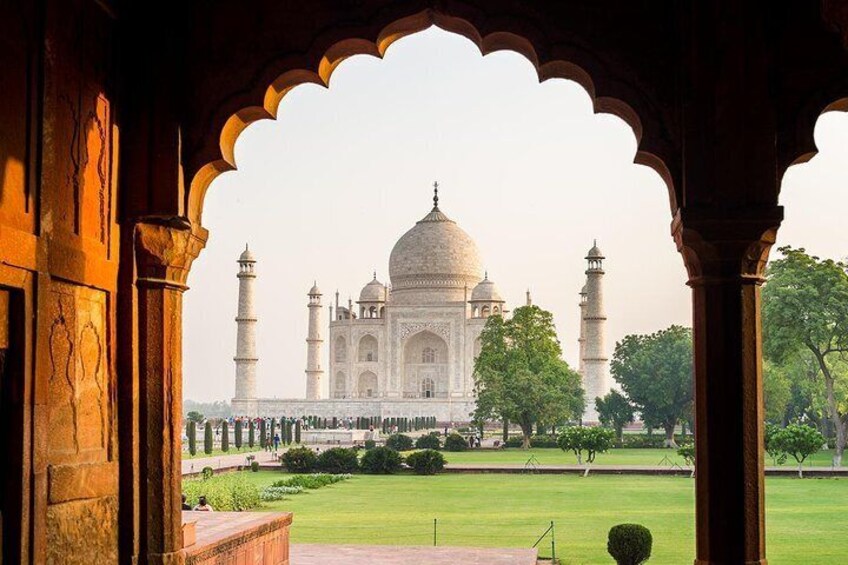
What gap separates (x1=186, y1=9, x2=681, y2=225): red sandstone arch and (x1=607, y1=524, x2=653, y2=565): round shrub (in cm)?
551

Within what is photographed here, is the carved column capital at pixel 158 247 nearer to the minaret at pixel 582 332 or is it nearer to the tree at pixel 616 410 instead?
the tree at pixel 616 410

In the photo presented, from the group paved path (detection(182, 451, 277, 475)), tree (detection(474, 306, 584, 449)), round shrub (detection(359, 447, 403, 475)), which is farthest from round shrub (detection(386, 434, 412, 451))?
round shrub (detection(359, 447, 403, 475))

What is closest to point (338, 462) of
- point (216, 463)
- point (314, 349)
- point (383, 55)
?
point (216, 463)

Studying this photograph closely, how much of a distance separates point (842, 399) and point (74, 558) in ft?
79.5

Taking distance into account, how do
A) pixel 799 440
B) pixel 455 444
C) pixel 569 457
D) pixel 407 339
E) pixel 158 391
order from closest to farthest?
pixel 158 391 < pixel 799 440 < pixel 569 457 < pixel 455 444 < pixel 407 339

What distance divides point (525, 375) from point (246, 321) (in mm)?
21749

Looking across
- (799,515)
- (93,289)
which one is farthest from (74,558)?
(799,515)

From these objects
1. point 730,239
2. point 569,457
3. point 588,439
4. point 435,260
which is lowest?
point 569,457

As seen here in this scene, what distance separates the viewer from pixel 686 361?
103ft

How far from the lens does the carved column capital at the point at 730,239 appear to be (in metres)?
3.88

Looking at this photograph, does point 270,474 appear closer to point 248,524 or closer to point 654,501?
point 654,501

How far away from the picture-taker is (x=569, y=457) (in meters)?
24.3

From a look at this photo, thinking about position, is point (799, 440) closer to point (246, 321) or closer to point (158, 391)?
point (158, 391)

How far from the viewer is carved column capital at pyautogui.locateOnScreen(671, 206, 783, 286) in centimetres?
388
